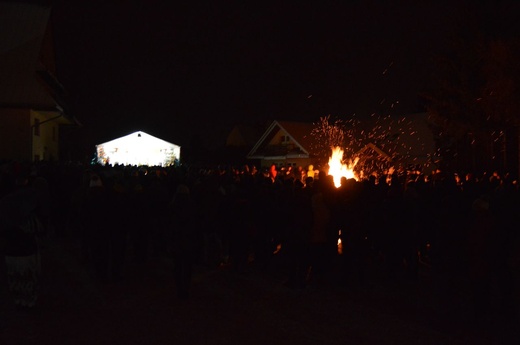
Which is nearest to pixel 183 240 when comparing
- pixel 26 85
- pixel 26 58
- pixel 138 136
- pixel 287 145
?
pixel 26 85

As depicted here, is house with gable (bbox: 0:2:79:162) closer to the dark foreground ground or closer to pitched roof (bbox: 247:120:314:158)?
pitched roof (bbox: 247:120:314:158)

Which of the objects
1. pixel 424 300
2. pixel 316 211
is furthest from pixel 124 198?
pixel 424 300

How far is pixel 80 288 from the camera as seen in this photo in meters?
10.1

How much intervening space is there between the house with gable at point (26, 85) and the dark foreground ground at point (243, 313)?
2206 cm

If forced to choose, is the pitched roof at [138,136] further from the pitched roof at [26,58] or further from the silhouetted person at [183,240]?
the silhouetted person at [183,240]

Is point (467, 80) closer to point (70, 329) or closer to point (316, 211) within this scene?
point (316, 211)

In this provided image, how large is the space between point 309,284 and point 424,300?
209 centimetres

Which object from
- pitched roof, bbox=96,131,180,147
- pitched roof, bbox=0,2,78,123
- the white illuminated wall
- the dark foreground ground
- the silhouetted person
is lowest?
the dark foreground ground

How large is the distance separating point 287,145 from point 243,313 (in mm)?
41362

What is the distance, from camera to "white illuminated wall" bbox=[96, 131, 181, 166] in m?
45.2

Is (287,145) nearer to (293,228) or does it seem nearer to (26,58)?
(26,58)

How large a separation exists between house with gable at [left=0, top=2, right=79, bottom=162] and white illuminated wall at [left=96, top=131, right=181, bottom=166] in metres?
4.86

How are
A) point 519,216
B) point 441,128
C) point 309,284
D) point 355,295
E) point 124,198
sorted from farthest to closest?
point 441,128 → point 519,216 → point 124,198 → point 309,284 → point 355,295

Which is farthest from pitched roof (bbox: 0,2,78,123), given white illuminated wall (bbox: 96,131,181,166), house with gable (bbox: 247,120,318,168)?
house with gable (bbox: 247,120,318,168)
